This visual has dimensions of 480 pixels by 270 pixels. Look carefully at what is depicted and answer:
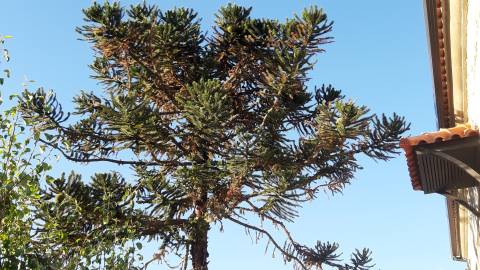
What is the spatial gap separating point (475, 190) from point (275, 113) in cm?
422

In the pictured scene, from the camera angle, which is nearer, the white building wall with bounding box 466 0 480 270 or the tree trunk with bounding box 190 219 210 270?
the white building wall with bounding box 466 0 480 270

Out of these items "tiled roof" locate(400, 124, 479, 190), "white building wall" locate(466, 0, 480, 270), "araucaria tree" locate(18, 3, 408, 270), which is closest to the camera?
"white building wall" locate(466, 0, 480, 270)

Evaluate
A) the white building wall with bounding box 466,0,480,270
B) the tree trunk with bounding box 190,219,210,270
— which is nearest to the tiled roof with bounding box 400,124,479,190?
the white building wall with bounding box 466,0,480,270

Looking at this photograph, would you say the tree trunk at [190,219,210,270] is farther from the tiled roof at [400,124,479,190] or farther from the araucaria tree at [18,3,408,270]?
the tiled roof at [400,124,479,190]

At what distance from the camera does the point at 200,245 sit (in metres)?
10.4

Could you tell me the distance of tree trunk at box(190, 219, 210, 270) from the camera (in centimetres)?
1019

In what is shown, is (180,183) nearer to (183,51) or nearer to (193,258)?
(193,258)

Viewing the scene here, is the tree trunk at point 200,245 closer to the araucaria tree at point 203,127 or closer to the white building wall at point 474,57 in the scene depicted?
the araucaria tree at point 203,127

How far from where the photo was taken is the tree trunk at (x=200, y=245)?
10188 mm

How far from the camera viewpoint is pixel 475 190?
7289 mm

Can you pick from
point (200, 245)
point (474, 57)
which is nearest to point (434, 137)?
point (474, 57)

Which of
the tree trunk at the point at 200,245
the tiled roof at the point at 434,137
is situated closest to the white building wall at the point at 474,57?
the tiled roof at the point at 434,137

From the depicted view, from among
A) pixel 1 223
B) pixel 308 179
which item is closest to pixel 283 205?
pixel 308 179

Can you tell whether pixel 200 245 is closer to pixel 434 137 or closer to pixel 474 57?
pixel 434 137
